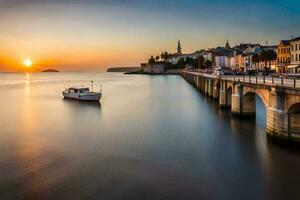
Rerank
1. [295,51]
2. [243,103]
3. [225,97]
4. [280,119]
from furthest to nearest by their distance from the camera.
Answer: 1. [295,51]
2. [225,97]
3. [243,103]
4. [280,119]

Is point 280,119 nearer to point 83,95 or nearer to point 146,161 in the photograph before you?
point 146,161

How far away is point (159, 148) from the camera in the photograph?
26.6 metres

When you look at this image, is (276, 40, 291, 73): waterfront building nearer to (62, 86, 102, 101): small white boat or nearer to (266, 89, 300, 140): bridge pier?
(62, 86, 102, 101): small white boat

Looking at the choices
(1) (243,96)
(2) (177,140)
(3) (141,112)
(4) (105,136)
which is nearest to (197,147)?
(2) (177,140)

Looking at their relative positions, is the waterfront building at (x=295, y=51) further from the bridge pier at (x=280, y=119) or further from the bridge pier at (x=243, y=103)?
the bridge pier at (x=280, y=119)

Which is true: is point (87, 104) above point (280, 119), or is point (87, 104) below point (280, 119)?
below

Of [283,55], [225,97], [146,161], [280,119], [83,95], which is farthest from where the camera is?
[283,55]

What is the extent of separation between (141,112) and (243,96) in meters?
17.2

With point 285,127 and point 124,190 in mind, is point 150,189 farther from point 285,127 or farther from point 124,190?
point 285,127

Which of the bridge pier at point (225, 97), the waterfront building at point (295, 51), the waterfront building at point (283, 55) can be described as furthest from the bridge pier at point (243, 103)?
the waterfront building at point (283, 55)

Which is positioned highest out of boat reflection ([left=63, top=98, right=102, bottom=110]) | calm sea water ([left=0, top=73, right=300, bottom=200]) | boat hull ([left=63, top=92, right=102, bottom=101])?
boat hull ([left=63, top=92, right=102, bottom=101])

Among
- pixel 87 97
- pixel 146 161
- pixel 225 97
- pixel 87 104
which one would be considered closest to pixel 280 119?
pixel 146 161

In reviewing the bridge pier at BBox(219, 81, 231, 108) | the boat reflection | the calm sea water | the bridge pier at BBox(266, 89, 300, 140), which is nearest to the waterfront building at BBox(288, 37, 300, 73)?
the bridge pier at BBox(219, 81, 231, 108)

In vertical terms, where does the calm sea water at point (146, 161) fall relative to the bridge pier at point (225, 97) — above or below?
below
